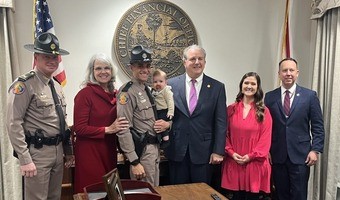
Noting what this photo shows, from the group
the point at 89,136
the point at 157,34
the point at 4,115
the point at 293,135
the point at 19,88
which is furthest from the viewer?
the point at 157,34

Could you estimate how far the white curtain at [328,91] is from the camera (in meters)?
3.03

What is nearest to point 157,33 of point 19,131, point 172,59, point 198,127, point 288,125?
point 172,59

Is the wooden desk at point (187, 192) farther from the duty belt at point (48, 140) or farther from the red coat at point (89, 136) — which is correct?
the duty belt at point (48, 140)

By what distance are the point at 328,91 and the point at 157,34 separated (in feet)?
6.09

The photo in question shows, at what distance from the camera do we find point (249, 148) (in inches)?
100

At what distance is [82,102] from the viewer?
2.25 metres

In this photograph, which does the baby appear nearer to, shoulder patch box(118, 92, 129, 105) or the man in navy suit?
the man in navy suit

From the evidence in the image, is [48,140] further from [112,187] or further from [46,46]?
[112,187]

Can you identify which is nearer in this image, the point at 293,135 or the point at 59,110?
the point at 59,110

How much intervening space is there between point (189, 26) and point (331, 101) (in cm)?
166

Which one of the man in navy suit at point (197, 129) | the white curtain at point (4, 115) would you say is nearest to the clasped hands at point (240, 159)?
the man in navy suit at point (197, 129)

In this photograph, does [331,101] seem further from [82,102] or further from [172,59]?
[82,102]

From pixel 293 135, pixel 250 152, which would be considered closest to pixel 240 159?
pixel 250 152

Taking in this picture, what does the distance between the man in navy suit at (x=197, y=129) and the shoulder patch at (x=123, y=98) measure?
482 mm
